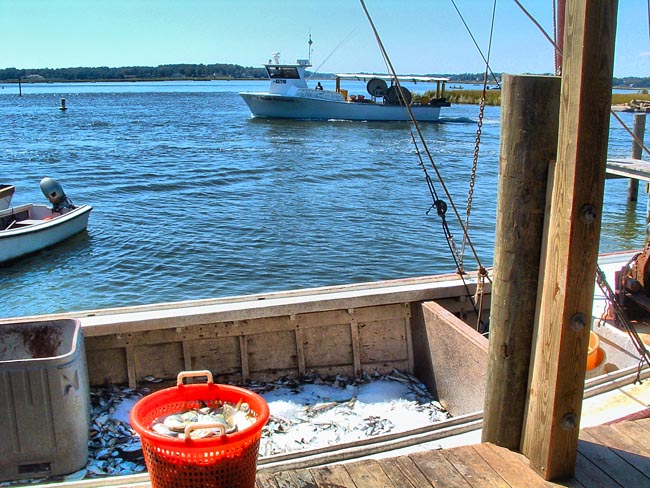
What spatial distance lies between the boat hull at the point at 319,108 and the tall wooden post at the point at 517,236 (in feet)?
168

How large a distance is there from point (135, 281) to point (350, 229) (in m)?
A: 7.26

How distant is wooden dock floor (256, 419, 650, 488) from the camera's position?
129 inches

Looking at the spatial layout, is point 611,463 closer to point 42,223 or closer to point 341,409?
point 341,409

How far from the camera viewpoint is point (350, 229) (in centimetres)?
1981

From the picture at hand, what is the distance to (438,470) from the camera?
3.41m

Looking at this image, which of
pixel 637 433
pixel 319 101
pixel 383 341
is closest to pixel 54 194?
pixel 383 341

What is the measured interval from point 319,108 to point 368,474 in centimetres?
5243

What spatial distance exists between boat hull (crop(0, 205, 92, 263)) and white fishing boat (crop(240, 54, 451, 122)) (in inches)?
1458

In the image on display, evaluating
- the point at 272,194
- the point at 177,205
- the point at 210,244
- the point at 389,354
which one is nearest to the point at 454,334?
the point at 389,354

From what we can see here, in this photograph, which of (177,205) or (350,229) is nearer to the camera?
(350,229)

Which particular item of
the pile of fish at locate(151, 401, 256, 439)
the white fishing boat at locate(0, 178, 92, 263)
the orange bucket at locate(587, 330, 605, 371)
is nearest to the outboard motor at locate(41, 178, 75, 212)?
the white fishing boat at locate(0, 178, 92, 263)

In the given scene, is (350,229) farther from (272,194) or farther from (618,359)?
(618,359)

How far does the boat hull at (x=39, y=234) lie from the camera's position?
14883 millimetres

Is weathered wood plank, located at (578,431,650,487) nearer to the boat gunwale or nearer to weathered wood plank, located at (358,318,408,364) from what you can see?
weathered wood plank, located at (358,318,408,364)
